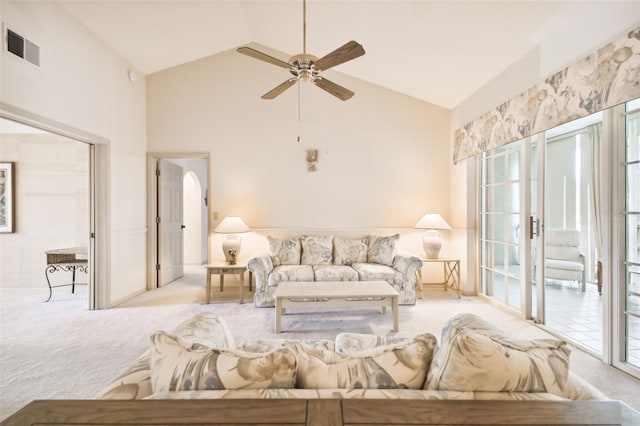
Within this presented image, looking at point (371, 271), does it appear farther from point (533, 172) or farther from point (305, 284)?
point (533, 172)

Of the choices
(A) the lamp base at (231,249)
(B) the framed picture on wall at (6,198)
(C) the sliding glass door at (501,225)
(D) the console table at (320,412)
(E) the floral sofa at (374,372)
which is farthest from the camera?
(B) the framed picture on wall at (6,198)

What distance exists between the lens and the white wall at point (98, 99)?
2.93 meters

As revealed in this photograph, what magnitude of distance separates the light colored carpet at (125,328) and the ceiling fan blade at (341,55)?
2423 millimetres

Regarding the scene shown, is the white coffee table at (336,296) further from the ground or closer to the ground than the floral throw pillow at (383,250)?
closer to the ground

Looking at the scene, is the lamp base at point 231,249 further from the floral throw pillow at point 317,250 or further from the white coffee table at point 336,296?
the white coffee table at point 336,296

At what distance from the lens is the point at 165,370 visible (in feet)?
3.23

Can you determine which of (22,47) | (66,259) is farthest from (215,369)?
(66,259)

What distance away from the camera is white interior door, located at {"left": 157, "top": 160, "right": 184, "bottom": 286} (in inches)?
203

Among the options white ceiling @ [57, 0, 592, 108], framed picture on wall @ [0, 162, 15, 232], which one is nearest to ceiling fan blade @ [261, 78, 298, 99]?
white ceiling @ [57, 0, 592, 108]

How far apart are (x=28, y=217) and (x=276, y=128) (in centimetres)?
406

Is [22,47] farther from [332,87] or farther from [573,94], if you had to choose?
[573,94]

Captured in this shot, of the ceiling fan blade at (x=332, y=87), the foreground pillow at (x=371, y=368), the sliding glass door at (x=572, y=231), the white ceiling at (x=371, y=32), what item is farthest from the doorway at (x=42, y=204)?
the sliding glass door at (x=572, y=231)

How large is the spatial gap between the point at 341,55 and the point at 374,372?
219 cm

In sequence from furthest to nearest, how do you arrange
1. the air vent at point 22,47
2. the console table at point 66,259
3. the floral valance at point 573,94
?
1. the console table at point 66,259
2. the air vent at point 22,47
3. the floral valance at point 573,94
